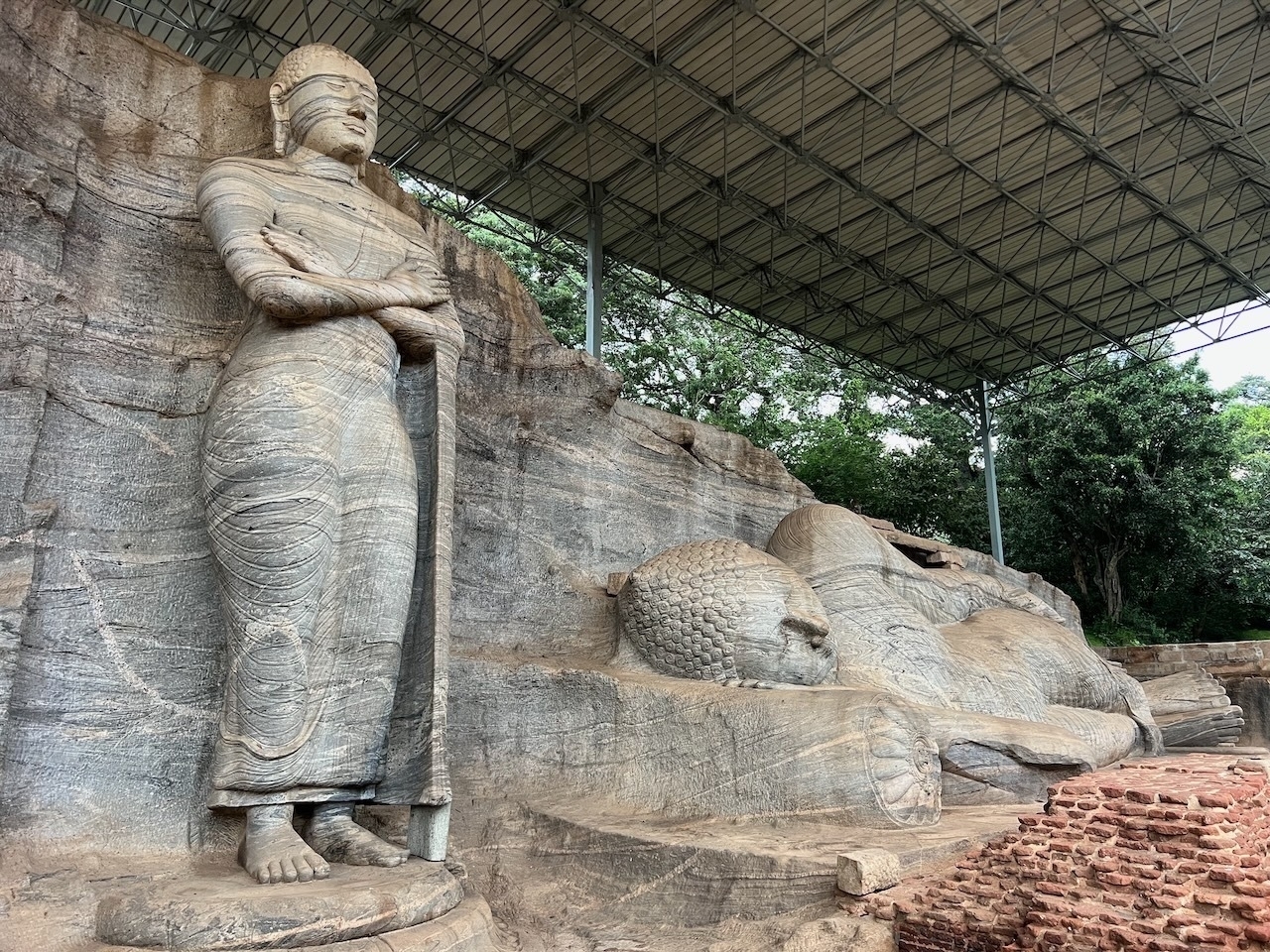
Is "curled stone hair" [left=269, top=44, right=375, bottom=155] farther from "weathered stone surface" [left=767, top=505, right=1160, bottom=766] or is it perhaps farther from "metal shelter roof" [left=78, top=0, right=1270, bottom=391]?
"metal shelter roof" [left=78, top=0, right=1270, bottom=391]

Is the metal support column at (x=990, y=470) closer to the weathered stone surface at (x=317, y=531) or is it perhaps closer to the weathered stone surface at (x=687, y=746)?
the weathered stone surface at (x=687, y=746)

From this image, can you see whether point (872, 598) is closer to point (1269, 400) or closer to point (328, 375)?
point (328, 375)

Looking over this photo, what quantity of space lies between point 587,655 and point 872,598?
164 cm

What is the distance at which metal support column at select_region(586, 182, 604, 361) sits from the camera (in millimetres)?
14188

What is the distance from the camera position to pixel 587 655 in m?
5.27

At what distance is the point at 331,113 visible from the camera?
443cm

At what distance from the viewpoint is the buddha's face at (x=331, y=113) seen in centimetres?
442

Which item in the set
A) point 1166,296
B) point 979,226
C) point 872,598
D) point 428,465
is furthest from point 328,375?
point 1166,296

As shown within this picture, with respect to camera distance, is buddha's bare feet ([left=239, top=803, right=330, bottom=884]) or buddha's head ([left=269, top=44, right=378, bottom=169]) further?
buddha's head ([left=269, top=44, right=378, bottom=169])

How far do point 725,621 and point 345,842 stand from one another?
1.99 meters

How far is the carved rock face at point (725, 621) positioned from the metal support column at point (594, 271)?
9.47 metres

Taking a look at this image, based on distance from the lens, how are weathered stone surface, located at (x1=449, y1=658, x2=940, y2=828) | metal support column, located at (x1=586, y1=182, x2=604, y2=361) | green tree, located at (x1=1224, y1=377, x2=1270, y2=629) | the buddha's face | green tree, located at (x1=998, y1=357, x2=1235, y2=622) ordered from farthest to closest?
green tree, located at (x1=1224, y1=377, x2=1270, y2=629) < green tree, located at (x1=998, y1=357, x2=1235, y2=622) < metal support column, located at (x1=586, y1=182, x2=604, y2=361) < the buddha's face < weathered stone surface, located at (x1=449, y1=658, x2=940, y2=828)

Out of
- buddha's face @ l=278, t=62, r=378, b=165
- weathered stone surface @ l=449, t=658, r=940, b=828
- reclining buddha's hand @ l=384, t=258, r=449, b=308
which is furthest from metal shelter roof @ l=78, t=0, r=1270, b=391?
weathered stone surface @ l=449, t=658, r=940, b=828

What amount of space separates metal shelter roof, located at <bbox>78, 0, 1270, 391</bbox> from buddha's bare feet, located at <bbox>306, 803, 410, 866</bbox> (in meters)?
9.73
